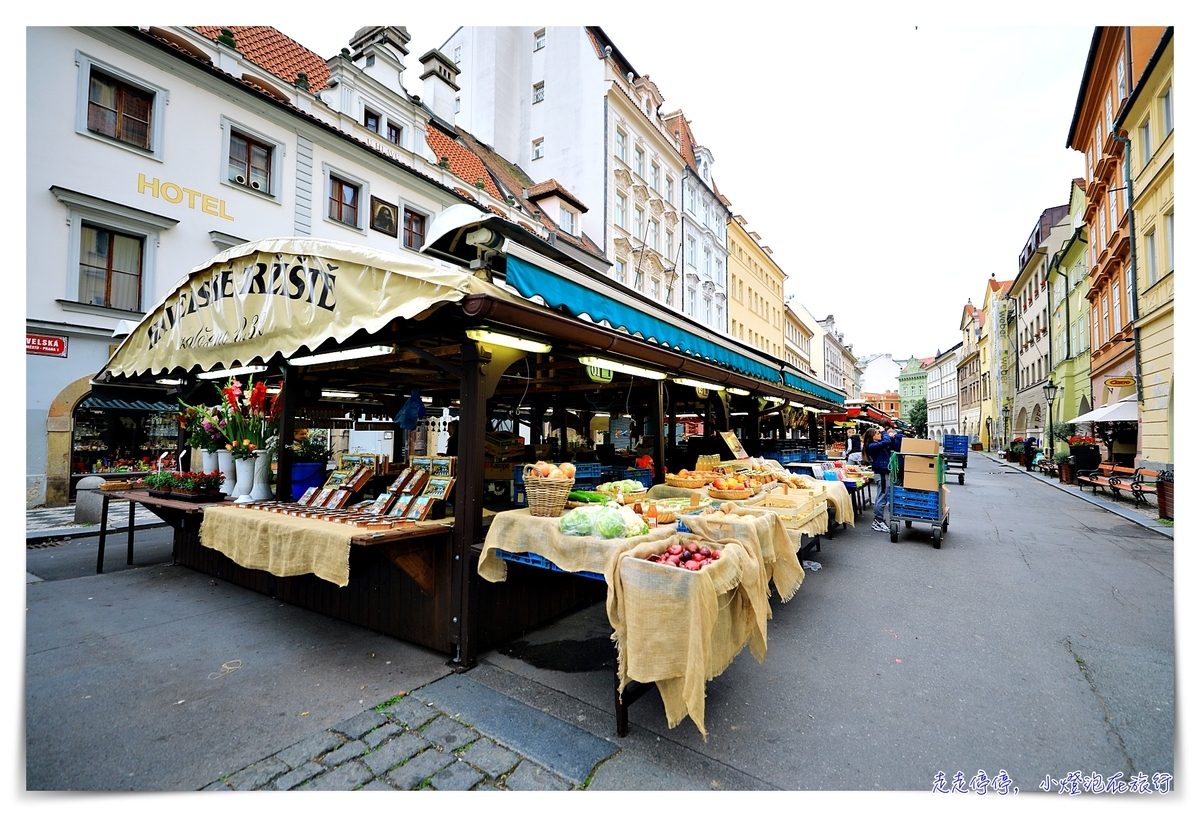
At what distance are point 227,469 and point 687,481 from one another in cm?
509

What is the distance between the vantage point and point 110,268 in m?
11.2

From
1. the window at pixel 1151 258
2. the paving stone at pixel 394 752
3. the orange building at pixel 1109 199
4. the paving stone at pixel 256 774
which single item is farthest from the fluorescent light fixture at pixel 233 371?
the orange building at pixel 1109 199

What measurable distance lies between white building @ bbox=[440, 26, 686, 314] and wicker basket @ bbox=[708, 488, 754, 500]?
20267 mm

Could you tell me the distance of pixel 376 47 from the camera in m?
17.6

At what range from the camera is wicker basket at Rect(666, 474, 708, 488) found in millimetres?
5625

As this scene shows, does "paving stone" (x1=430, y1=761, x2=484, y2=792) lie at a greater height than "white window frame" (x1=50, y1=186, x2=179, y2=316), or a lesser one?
lesser

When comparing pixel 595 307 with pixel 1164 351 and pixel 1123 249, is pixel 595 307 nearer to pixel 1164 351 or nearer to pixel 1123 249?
pixel 1164 351

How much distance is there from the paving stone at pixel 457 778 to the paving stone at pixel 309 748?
26.8 inches

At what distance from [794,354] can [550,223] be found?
36.2 meters

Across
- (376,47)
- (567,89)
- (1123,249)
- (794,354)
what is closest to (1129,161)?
(1123,249)

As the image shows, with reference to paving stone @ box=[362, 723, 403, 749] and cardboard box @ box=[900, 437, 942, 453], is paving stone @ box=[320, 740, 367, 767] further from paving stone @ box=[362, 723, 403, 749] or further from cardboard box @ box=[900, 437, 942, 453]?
cardboard box @ box=[900, 437, 942, 453]

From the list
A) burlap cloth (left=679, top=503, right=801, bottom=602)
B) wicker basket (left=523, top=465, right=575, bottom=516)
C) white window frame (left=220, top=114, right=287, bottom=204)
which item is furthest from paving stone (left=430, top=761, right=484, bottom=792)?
white window frame (left=220, top=114, right=287, bottom=204)

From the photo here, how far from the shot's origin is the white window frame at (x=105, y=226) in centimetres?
1054

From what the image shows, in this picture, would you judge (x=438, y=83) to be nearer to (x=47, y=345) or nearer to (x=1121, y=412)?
(x=47, y=345)
